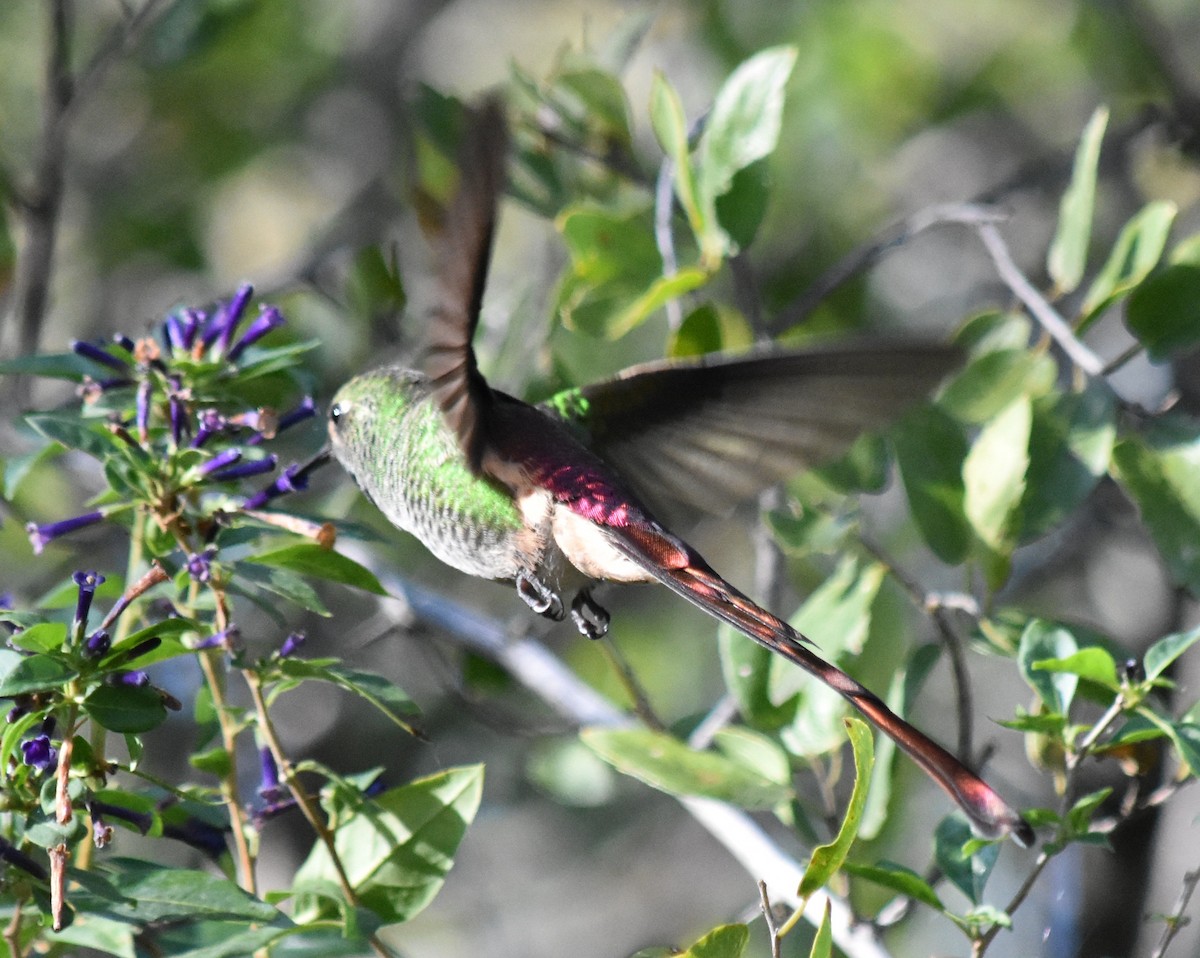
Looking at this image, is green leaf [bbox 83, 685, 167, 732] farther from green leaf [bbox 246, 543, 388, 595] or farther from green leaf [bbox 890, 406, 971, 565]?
green leaf [bbox 890, 406, 971, 565]

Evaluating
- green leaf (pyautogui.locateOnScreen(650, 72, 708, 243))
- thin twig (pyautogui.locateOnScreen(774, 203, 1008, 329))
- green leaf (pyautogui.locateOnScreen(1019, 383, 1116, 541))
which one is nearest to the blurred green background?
thin twig (pyautogui.locateOnScreen(774, 203, 1008, 329))

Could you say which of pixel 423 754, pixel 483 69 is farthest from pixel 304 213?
pixel 423 754

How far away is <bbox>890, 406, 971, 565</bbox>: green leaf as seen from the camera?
1724 mm

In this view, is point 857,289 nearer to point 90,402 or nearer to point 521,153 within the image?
point 521,153

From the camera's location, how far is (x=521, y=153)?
2438 millimetres

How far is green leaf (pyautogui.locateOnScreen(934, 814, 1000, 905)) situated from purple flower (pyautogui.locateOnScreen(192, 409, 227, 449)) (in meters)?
0.87

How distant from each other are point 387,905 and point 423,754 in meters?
2.16

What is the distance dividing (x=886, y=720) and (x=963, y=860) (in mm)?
344

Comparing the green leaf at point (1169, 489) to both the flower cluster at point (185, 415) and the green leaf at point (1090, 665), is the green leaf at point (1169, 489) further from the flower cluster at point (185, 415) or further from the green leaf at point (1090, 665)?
the flower cluster at point (185, 415)

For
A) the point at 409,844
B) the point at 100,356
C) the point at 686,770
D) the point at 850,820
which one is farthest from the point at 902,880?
the point at 100,356

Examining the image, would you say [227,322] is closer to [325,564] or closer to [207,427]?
[207,427]

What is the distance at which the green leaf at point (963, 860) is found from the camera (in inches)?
58.8

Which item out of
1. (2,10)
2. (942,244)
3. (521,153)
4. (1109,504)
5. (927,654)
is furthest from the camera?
(2,10)

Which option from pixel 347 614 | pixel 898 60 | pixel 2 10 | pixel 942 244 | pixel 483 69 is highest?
pixel 2 10
